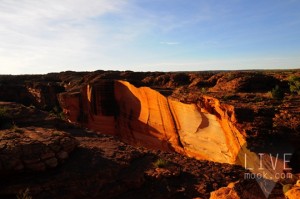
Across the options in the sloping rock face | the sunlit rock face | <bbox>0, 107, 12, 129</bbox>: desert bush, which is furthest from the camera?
the sunlit rock face

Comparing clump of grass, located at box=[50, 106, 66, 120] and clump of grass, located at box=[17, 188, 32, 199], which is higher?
clump of grass, located at box=[17, 188, 32, 199]

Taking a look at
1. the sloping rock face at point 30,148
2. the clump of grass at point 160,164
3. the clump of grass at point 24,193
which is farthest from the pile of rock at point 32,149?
the clump of grass at point 160,164

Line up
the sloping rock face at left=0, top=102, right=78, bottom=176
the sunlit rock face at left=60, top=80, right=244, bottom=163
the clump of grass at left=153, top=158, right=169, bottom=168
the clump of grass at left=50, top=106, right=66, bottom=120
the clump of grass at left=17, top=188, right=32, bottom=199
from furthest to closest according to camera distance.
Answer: the clump of grass at left=50, top=106, right=66, bottom=120 → the sunlit rock face at left=60, top=80, right=244, bottom=163 → the clump of grass at left=153, top=158, right=169, bottom=168 → the sloping rock face at left=0, top=102, right=78, bottom=176 → the clump of grass at left=17, top=188, right=32, bottom=199

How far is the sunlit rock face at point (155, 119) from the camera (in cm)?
1307

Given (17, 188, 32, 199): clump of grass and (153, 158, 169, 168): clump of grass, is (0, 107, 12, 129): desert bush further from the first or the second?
(153, 158, 169, 168): clump of grass

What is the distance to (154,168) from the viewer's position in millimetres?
9484

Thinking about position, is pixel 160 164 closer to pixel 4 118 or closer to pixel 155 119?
pixel 4 118

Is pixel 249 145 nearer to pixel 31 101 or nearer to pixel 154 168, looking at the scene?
pixel 154 168

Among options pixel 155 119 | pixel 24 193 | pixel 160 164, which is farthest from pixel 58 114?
pixel 24 193

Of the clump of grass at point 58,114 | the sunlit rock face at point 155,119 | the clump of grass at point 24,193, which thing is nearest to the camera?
the clump of grass at point 24,193

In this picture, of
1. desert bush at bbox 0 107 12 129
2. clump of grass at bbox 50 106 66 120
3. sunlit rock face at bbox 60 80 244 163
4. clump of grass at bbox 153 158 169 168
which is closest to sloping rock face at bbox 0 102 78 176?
desert bush at bbox 0 107 12 129

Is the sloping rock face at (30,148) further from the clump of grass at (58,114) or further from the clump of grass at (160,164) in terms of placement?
the clump of grass at (58,114)

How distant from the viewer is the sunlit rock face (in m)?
13.1

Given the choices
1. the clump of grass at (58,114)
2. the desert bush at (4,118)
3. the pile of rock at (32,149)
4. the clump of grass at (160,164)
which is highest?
the desert bush at (4,118)
